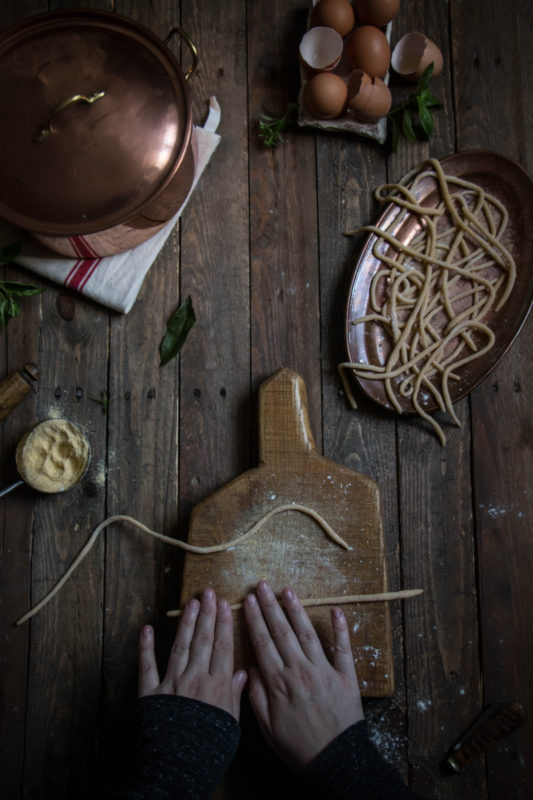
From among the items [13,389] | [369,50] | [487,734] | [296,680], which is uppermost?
[369,50]

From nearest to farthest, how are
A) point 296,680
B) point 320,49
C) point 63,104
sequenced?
1. point 63,104
2. point 296,680
3. point 320,49

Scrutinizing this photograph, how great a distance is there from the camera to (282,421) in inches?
42.6

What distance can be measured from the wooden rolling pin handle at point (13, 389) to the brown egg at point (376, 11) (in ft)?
3.09

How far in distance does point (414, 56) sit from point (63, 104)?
696 mm

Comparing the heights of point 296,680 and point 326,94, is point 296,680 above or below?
below

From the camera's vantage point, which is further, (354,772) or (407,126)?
(407,126)

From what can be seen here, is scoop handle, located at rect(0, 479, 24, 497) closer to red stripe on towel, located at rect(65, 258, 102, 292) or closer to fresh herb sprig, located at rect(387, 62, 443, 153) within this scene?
red stripe on towel, located at rect(65, 258, 102, 292)

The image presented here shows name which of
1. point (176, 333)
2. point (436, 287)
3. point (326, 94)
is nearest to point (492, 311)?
point (436, 287)

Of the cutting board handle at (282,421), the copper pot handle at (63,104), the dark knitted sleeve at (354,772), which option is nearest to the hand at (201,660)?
the dark knitted sleeve at (354,772)

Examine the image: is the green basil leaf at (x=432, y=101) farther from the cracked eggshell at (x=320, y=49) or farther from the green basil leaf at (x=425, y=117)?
the cracked eggshell at (x=320, y=49)

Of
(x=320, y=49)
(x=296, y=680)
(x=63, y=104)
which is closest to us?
(x=63, y=104)

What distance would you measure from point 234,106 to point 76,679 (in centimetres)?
120

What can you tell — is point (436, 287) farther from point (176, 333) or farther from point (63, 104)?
point (63, 104)

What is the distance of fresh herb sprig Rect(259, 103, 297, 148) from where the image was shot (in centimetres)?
117
